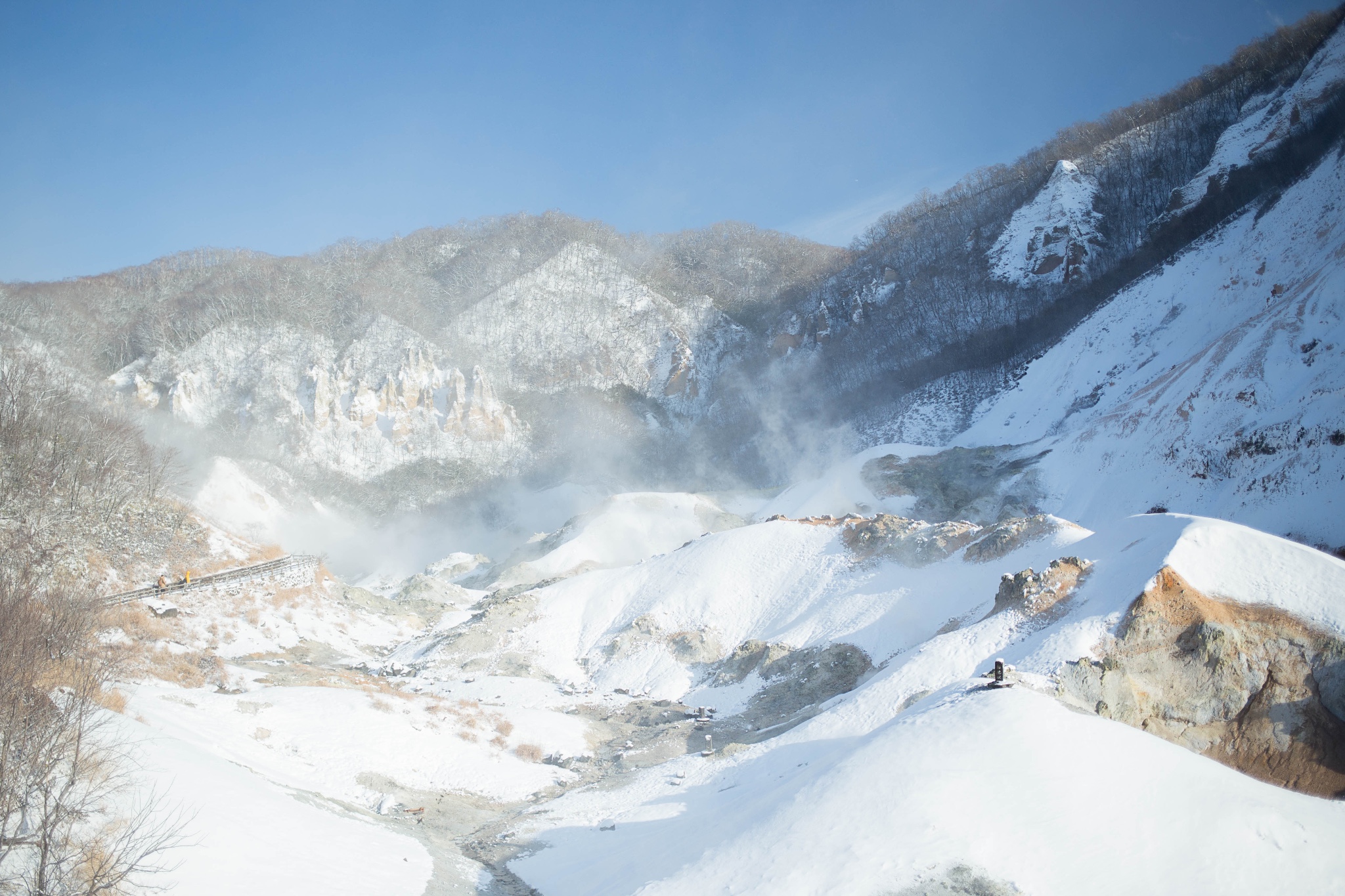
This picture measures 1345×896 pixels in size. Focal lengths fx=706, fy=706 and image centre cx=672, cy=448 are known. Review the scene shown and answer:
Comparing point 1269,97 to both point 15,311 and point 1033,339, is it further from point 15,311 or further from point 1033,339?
point 15,311

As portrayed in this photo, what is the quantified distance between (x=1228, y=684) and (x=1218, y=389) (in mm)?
22396

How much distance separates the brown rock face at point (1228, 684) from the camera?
11.2m

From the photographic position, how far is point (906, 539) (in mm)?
24844

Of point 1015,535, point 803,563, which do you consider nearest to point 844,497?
point 803,563

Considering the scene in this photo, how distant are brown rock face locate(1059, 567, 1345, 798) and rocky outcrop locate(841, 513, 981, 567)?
10263mm

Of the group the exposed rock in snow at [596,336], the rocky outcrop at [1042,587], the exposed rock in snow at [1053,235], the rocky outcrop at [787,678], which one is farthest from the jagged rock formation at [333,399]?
the rocky outcrop at [1042,587]

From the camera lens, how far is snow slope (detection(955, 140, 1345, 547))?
922 inches

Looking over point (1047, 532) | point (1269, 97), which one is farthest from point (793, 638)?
point (1269, 97)

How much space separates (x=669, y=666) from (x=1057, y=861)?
18810mm

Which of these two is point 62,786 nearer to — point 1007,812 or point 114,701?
point 114,701

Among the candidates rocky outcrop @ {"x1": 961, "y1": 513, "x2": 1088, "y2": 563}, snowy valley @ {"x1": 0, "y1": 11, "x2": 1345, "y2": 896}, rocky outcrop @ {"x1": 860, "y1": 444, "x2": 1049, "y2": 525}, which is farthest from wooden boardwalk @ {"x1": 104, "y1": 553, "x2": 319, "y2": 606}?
rocky outcrop @ {"x1": 860, "y1": 444, "x2": 1049, "y2": 525}

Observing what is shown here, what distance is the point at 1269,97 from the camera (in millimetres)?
55531

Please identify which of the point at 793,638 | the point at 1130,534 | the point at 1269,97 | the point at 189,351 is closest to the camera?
the point at 1130,534

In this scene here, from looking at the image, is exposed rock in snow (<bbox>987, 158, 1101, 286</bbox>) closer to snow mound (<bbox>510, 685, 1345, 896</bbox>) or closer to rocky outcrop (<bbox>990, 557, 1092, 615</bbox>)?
rocky outcrop (<bbox>990, 557, 1092, 615</bbox>)
